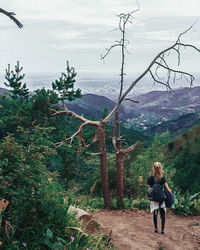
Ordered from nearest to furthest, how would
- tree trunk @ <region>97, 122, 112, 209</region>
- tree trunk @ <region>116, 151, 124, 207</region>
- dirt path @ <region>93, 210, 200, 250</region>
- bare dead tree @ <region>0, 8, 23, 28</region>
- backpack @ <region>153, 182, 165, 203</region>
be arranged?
bare dead tree @ <region>0, 8, 23, 28</region>
dirt path @ <region>93, 210, 200, 250</region>
backpack @ <region>153, 182, 165, 203</region>
tree trunk @ <region>97, 122, 112, 209</region>
tree trunk @ <region>116, 151, 124, 207</region>

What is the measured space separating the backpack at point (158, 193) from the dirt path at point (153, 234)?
888 millimetres

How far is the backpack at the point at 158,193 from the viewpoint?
6.32 metres

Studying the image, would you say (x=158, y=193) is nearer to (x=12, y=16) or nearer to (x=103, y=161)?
(x=12, y=16)

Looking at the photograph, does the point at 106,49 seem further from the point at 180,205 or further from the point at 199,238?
the point at 199,238

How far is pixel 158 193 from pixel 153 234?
1.15 metres

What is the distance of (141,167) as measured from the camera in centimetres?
2645

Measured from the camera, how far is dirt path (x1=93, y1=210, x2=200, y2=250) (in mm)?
6078

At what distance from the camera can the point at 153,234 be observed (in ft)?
22.3

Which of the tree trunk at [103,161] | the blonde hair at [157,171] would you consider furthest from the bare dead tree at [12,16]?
the tree trunk at [103,161]

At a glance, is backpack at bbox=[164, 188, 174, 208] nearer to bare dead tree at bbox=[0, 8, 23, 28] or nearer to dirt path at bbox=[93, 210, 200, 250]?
dirt path at bbox=[93, 210, 200, 250]

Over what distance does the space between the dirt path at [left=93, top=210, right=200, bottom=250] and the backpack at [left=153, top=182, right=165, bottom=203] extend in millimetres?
888

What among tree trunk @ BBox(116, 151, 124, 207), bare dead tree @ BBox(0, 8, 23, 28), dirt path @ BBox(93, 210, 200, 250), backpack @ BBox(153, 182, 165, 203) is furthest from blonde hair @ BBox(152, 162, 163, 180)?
tree trunk @ BBox(116, 151, 124, 207)

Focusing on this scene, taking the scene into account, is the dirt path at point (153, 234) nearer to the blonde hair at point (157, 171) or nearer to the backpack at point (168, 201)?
the backpack at point (168, 201)

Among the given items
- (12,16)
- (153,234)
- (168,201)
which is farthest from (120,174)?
(12,16)
